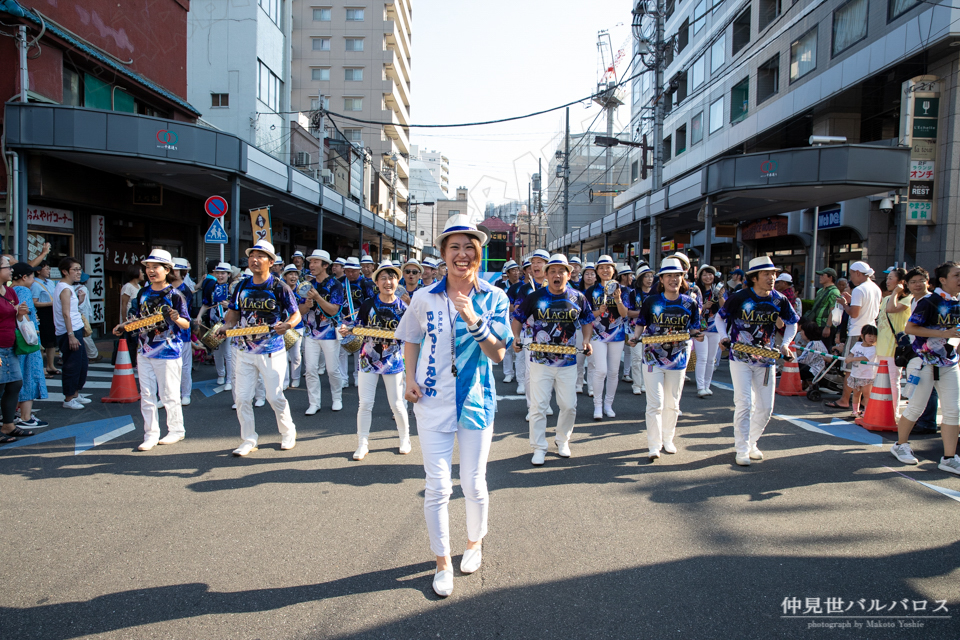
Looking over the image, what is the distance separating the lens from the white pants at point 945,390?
521 centimetres

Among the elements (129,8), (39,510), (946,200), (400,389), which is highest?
(129,8)

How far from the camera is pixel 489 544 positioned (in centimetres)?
383

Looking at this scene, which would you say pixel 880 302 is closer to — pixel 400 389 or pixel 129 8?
pixel 400 389

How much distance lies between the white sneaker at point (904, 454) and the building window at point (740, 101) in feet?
73.5

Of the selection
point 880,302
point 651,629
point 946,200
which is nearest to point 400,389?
point 651,629

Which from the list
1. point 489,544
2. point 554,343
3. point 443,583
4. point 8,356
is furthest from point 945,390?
point 8,356

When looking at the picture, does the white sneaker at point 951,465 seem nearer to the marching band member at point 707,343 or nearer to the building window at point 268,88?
the marching band member at point 707,343

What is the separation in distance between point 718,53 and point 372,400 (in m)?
29.5

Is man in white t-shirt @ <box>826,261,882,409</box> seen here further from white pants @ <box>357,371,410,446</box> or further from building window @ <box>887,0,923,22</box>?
building window @ <box>887,0,923,22</box>

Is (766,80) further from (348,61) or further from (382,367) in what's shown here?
(348,61)

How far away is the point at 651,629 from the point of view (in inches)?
114

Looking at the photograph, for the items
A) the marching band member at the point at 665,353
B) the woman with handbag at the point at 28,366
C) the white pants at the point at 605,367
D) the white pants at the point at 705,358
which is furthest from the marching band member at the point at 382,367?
the white pants at the point at 705,358

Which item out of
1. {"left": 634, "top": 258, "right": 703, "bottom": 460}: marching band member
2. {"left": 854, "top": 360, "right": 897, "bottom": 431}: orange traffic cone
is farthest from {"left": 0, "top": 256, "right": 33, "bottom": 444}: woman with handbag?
{"left": 854, "top": 360, "right": 897, "bottom": 431}: orange traffic cone

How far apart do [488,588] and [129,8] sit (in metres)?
18.6
